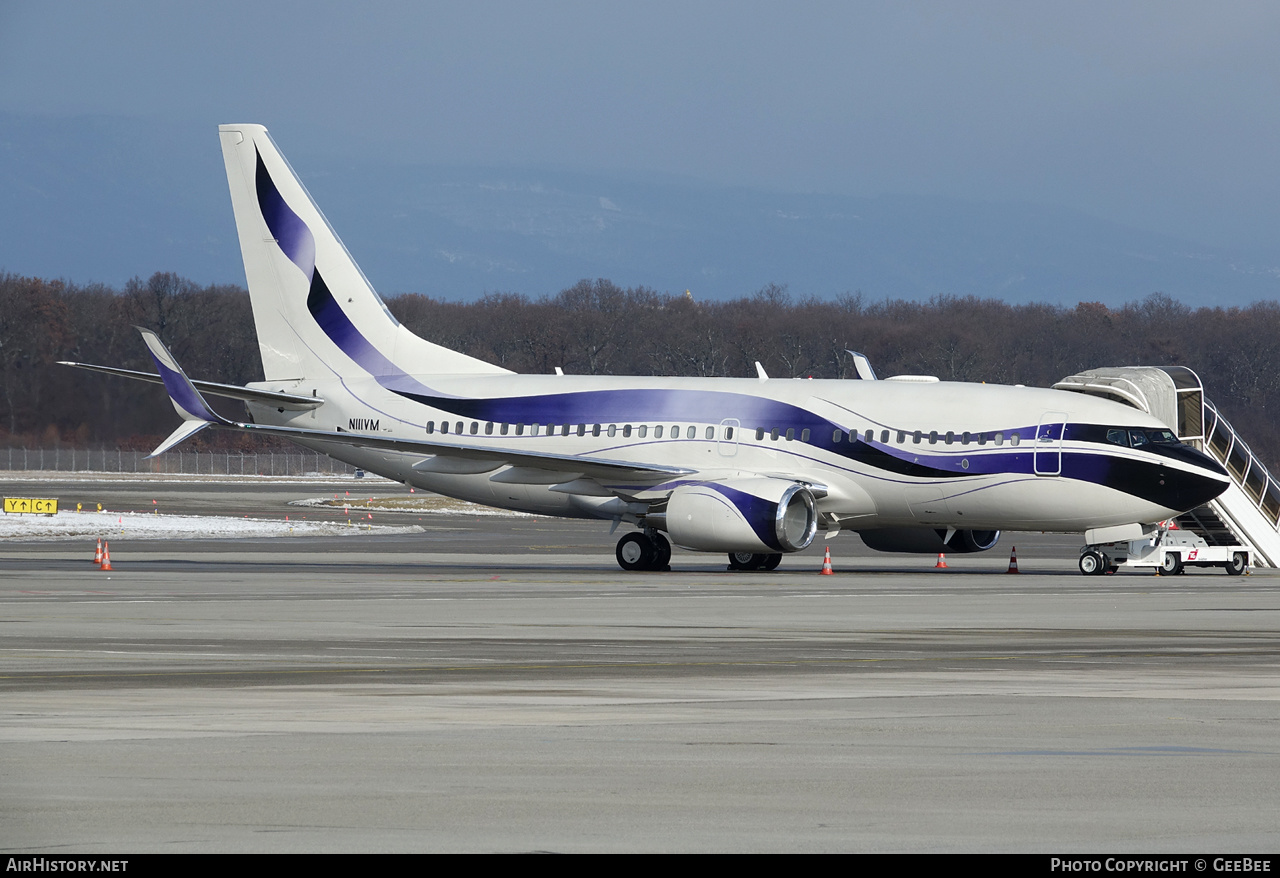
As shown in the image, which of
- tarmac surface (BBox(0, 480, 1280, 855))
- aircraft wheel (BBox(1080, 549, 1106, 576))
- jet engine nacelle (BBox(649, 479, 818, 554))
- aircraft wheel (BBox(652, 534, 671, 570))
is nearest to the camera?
tarmac surface (BBox(0, 480, 1280, 855))

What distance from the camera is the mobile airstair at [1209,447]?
4097 centimetres

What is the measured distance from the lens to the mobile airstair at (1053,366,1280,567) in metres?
41.0

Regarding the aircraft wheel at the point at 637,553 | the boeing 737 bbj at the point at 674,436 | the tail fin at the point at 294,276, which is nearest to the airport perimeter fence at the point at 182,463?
the tail fin at the point at 294,276

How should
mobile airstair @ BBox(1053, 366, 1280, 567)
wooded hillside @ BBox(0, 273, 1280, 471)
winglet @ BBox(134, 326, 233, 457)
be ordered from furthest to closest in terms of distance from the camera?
1. wooded hillside @ BBox(0, 273, 1280, 471)
2. mobile airstair @ BBox(1053, 366, 1280, 567)
3. winglet @ BBox(134, 326, 233, 457)

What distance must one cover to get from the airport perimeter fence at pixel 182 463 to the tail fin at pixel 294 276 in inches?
2562

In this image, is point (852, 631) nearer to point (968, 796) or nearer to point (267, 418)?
point (968, 796)

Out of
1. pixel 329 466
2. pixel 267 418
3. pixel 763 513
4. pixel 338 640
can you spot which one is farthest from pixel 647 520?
pixel 329 466

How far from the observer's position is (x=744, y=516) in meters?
37.5

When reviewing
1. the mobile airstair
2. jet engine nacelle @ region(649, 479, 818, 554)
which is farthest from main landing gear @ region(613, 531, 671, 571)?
the mobile airstair

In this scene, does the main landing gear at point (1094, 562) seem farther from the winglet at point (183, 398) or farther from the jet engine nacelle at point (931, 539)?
the winglet at point (183, 398)

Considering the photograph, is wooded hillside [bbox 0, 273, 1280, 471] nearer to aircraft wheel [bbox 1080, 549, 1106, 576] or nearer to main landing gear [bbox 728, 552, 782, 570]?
main landing gear [bbox 728, 552, 782, 570]

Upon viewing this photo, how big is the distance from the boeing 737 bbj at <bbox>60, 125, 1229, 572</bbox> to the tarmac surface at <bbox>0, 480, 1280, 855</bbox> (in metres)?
6.68
